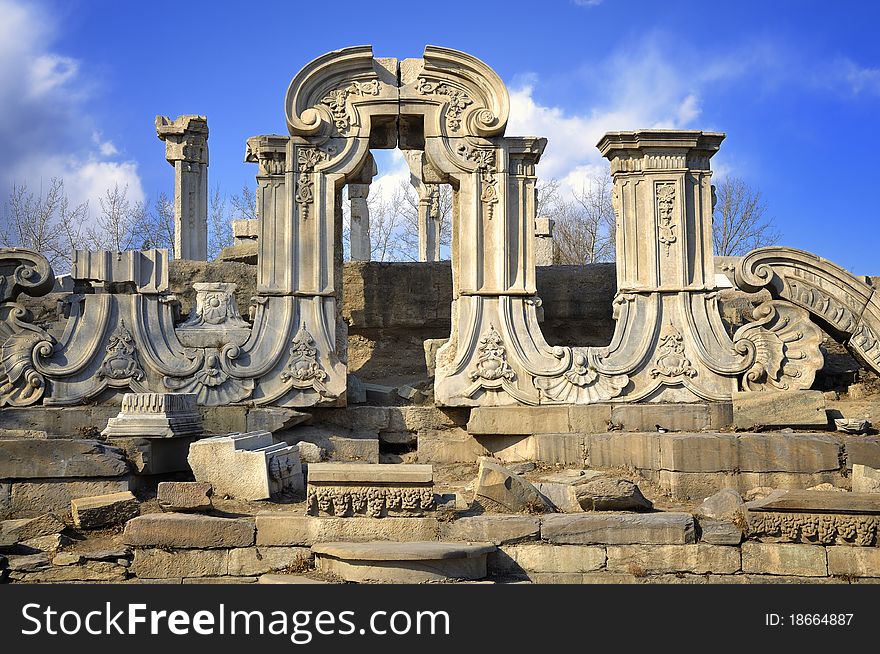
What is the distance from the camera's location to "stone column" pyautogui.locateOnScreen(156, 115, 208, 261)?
21.0m

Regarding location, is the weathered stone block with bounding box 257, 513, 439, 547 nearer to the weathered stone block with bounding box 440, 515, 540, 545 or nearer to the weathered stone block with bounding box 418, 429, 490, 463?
the weathered stone block with bounding box 440, 515, 540, 545

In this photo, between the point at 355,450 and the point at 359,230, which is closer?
the point at 355,450

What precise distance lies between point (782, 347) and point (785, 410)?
878 mm

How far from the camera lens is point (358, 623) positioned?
5.45m

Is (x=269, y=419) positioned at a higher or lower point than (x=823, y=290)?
lower

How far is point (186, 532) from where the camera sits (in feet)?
21.0

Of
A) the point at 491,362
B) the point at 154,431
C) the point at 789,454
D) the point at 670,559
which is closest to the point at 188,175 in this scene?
the point at 491,362

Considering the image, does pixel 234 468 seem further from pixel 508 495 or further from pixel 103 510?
pixel 508 495

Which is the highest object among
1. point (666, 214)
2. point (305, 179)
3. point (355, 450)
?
point (305, 179)

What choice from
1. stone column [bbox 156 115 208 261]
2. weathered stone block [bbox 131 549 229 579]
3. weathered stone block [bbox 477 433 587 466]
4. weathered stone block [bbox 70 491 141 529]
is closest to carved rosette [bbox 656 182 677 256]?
weathered stone block [bbox 477 433 587 466]

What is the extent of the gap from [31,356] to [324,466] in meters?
4.18

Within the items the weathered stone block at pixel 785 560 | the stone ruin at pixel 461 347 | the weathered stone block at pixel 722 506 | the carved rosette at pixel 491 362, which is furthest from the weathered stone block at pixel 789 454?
the carved rosette at pixel 491 362

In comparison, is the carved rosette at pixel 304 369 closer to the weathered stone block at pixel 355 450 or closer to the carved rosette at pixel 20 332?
the weathered stone block at pixel 355 450

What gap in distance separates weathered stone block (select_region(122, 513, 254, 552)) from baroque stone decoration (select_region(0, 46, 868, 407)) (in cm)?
302
